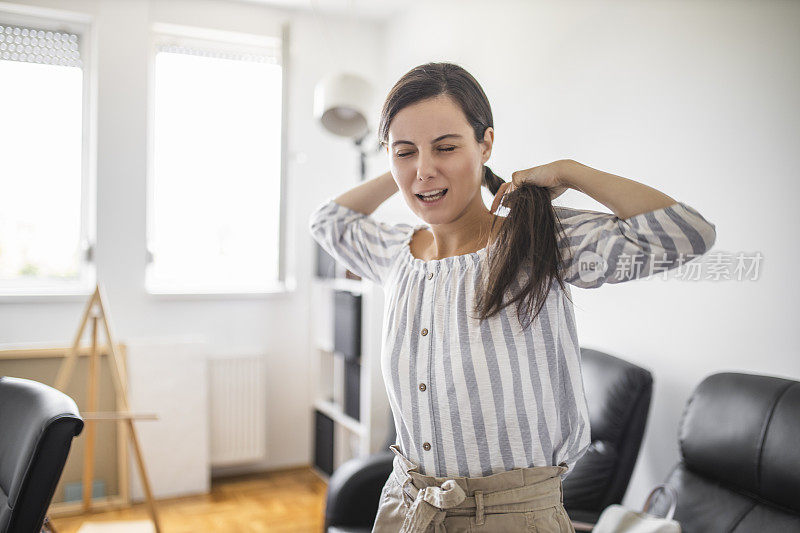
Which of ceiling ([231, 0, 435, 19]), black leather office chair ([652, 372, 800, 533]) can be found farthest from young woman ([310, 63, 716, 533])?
ceiling ([231, 0, 435, 19])

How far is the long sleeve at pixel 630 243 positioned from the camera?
2.35ft

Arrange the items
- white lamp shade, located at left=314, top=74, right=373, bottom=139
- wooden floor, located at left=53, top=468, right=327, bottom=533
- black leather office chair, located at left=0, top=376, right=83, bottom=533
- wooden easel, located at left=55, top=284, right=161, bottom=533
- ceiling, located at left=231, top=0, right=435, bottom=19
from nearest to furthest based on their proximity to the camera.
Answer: black leather office chair, located at left=0, top=376, right=83, bottom=533, wooden easel, located at left=55, top=284, right=161, bottom=533, white lamp shade, located at left=314, top=74, right=373, bottom=139, wooden floor, located at left=53, top=468, right=327, bottom=533, ceiling, located at left=231, top=0, right=435, bottom=19

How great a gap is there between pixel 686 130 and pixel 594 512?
1.03 m

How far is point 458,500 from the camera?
80 cm

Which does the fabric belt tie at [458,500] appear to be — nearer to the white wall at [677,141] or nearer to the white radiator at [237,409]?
the white wall at [677,141]

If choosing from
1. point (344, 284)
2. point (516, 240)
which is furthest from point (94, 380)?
point (516, 240)

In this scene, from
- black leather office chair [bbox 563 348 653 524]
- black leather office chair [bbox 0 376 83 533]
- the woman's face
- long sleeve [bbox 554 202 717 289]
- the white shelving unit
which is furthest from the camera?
the white shelving unit

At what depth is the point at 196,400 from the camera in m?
3.08

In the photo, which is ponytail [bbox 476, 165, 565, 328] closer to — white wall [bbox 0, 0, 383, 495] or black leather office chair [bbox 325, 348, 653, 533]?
black leather office chair [bbox 325, 348, 653, 533]

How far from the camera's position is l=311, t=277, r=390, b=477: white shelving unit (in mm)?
2896

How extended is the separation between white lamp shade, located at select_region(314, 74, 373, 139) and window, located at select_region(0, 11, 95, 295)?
1318mm

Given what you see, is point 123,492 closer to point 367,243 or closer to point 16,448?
point 16,448

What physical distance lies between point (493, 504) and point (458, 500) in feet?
0.15

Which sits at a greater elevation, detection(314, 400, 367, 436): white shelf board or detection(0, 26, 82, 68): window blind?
detection(0, 26, 82, 68): window blind
